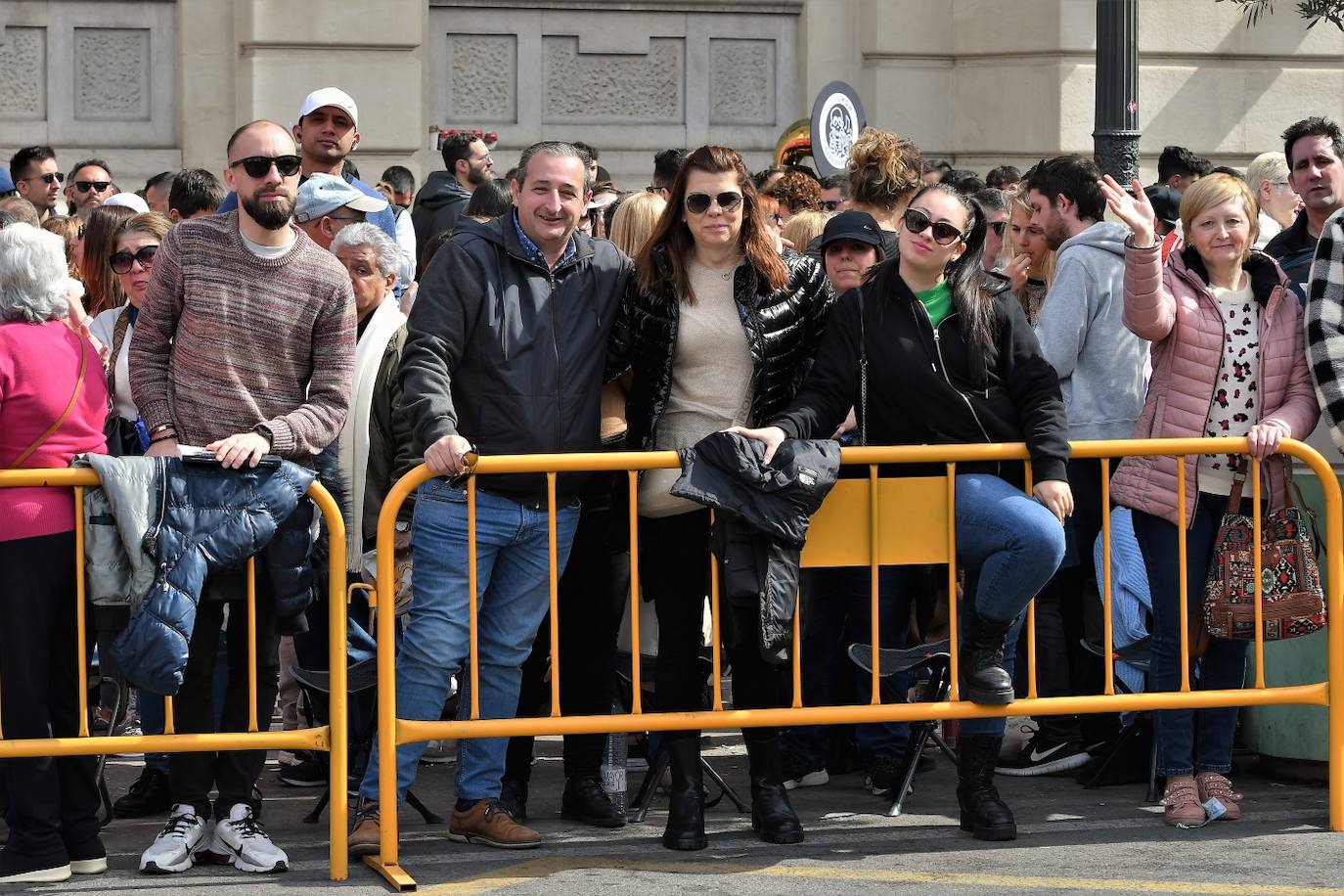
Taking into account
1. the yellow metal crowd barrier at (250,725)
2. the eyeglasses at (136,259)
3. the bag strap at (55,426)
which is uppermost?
the eyeglasses at (136,259)

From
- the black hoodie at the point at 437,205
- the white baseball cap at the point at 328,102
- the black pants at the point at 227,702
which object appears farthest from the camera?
the black hoodie at the point at 437,205

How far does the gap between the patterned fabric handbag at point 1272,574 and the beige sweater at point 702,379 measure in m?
1.63

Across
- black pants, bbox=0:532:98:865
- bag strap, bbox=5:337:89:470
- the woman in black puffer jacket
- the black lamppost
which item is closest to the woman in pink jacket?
the woman in black puffer jacket

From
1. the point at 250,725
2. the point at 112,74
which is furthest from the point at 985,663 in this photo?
the point at 112,74

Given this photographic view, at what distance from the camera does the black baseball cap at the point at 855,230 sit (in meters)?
7.43

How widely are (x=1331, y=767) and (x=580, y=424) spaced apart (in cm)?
263

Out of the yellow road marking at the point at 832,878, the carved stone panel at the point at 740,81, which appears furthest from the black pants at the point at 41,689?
the carved stone panel at the point at 740,81

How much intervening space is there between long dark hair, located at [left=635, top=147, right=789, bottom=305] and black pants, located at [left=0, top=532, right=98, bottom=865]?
6.38ft

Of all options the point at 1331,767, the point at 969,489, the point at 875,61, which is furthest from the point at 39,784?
the point at 875,61

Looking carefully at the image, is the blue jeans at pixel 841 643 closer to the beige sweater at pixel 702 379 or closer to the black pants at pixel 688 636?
the black pants at pixel 688 636

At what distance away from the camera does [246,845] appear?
20.1 feet

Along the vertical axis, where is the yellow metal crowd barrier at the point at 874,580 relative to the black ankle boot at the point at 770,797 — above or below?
above

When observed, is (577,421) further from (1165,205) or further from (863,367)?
(1165,205)

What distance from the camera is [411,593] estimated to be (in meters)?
6.45
